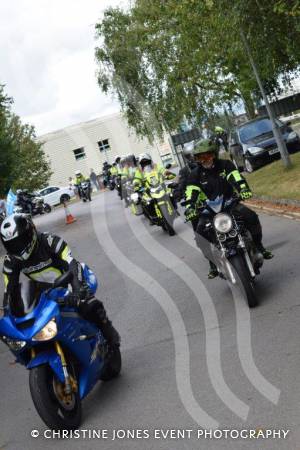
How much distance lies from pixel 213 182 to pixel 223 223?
90 cm

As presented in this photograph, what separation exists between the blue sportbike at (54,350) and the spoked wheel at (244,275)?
2.12m

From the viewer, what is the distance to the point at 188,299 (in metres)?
9.23

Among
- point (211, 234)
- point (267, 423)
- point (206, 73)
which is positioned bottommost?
point (267, 423)

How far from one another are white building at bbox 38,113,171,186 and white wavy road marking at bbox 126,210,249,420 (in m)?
52.1

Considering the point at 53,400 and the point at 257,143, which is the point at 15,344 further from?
the point at 257,143

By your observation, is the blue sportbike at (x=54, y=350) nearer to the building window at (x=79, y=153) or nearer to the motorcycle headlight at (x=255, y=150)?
the motorcycle headlight at (x=255, y=150)

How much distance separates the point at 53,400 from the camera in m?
5.46

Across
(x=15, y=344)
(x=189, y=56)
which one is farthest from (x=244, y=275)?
(x=189, y=56)

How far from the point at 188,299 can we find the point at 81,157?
62.4 m

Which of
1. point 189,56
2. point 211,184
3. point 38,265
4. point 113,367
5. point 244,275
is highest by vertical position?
point 189,56

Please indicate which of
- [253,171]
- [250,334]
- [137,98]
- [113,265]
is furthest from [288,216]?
[137,98]

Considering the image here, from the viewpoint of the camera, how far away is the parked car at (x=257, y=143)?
23578 mm

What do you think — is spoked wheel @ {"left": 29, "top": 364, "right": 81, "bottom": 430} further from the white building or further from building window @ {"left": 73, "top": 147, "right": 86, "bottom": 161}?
building window @ {"left": 73, "top": 147, "right": 86, "bottom": 161}

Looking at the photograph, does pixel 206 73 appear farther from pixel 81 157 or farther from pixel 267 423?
pixel 81 157
